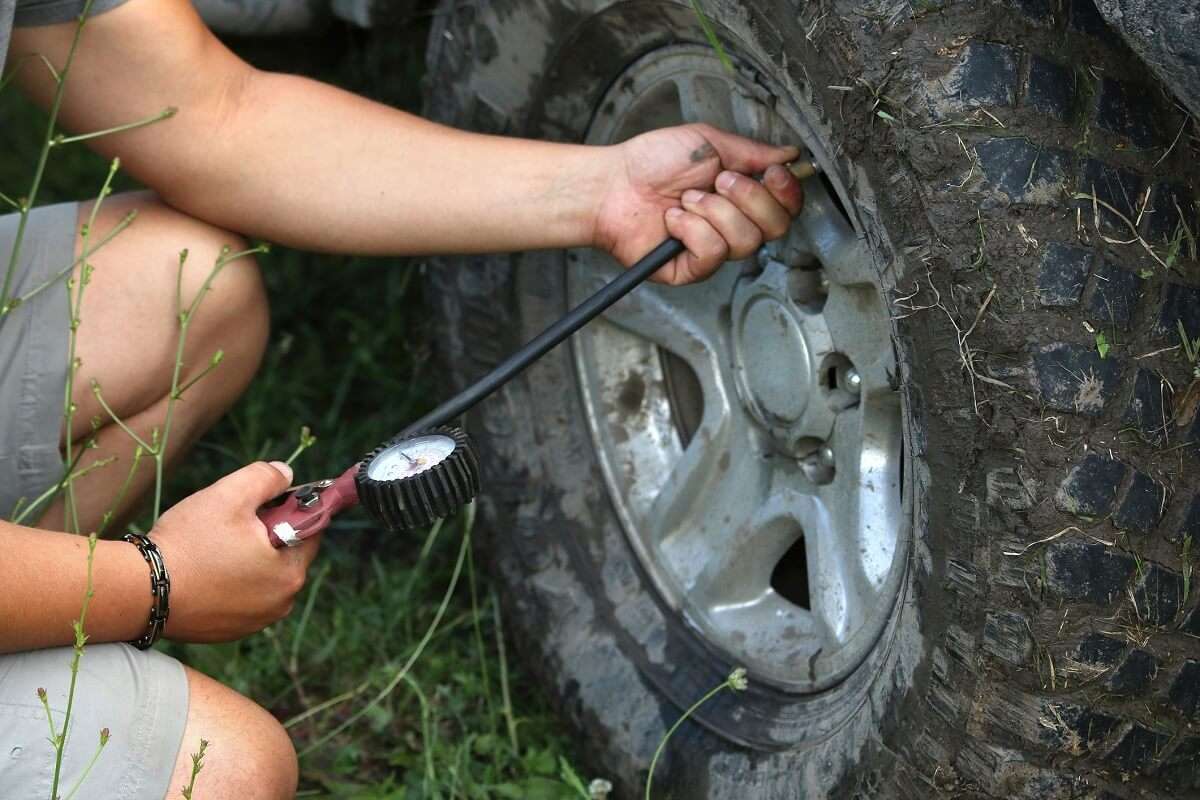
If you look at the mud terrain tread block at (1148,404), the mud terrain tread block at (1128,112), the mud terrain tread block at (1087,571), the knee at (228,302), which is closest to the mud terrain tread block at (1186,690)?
the mud terrain tread block at (1087,571)

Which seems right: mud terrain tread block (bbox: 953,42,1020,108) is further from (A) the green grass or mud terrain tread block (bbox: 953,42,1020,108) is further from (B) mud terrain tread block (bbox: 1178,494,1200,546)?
(A) the green grass

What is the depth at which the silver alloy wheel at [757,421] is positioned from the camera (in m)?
1.42

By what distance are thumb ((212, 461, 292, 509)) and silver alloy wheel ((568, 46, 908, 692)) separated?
54 cm

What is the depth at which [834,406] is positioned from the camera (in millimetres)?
1478

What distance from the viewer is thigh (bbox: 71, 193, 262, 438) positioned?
159 centimetres

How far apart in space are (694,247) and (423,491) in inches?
15.5

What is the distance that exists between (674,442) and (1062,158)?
849 mm

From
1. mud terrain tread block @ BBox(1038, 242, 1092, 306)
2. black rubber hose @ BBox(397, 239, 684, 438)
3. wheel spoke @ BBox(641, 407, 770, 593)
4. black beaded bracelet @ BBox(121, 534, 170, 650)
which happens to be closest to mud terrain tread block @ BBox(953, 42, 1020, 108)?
mud terrain tread block @ BBox(1038, 242, 1092, 306)

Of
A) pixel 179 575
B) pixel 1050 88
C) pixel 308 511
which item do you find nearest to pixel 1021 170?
pixel 1050 88

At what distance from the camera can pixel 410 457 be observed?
1.34 m

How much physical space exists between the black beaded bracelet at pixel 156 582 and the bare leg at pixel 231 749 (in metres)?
0.09

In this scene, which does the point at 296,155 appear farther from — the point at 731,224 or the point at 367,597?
the point at 367,597

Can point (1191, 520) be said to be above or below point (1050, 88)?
below

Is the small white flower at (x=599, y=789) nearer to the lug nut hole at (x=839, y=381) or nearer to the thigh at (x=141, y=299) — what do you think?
the lug nut hole at (x=839, y=381)
